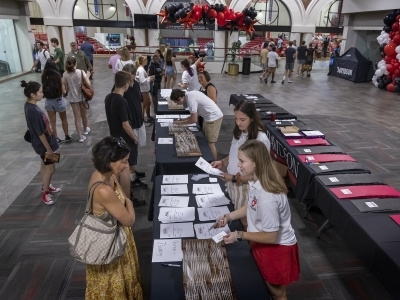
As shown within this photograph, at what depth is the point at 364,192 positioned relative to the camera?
109 inches

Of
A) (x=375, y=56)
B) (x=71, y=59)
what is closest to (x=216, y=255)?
(x=71, y=59)

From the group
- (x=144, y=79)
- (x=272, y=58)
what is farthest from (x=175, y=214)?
(x=272, y=58)

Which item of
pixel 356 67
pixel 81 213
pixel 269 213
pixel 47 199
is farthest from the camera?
pixel 356 67

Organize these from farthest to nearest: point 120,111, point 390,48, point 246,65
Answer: point 246,65, point 390,48, point 120,111

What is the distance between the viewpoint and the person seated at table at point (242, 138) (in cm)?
244

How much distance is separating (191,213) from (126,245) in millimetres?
542

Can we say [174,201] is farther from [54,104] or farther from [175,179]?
[54,104]

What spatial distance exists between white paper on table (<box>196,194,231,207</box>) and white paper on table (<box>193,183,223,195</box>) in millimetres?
61

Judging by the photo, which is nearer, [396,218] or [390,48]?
[396,218]

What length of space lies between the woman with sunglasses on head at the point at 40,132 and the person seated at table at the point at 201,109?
1.50 metres

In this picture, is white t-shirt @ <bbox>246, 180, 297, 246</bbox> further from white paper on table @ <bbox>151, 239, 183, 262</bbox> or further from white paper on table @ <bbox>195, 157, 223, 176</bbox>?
white paper on table @ <bbox>195, 157, 223, 176</bbox>

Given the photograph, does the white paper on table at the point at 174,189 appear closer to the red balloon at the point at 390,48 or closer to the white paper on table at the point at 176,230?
the white paper on table at the point at 176,230

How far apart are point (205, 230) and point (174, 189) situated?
0.61m

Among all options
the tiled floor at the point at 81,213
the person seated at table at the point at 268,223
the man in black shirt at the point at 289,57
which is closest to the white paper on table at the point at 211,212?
the person seated at table at the point at 268,223
